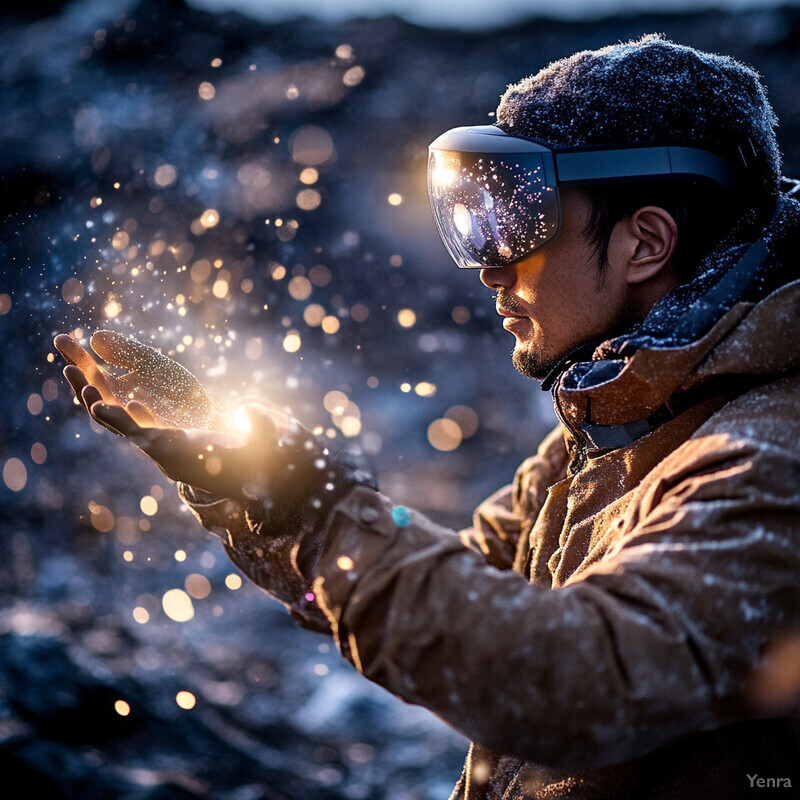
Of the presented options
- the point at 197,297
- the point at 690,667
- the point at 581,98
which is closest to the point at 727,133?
the point at 581,98

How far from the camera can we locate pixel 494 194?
1.57 metres

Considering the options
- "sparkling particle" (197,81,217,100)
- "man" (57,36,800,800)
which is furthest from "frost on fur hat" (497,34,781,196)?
"sparkling particle" (197,81,217,100)

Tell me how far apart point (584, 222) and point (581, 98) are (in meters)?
0.29

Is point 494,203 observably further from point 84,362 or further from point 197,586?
point 197,586

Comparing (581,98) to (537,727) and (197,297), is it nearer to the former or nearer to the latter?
(537,727)

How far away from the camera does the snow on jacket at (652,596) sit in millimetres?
930

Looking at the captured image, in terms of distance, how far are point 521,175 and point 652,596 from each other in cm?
103

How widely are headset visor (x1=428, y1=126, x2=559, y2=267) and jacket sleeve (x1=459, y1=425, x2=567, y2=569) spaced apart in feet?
1.97

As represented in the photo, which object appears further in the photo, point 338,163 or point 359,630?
point 338,163

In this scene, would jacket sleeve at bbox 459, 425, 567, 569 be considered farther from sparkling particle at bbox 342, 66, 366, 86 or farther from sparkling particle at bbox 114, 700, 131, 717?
sparkling particle at bbox 342, 66, 366, 86

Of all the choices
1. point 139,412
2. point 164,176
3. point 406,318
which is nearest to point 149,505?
point 164,176

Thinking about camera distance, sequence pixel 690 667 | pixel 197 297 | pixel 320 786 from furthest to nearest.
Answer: pixel 197 297, pixel 320 786, pixel 690 667

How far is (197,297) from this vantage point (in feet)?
18.0

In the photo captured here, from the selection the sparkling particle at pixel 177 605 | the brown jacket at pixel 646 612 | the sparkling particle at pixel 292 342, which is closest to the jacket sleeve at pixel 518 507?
the brown jacket at pixel 646 612
